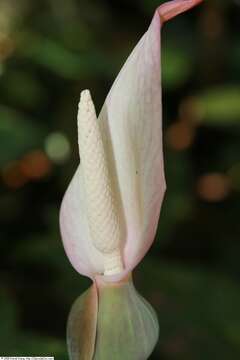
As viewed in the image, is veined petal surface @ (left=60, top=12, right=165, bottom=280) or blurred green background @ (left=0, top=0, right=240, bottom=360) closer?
veined petal surface @ (left=60, top=12, right=165, bottom=280)

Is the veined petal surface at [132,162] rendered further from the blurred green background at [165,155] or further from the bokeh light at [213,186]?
the bokeh light at [213,186]

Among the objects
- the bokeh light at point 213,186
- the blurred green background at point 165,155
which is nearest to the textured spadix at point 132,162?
the blurred green background at point 165,155

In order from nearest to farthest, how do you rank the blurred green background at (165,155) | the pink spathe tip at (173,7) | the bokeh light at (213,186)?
the pink spathe tip at (173,7) < the blurred green background at (165,155) < the bokeh light at (213,186)

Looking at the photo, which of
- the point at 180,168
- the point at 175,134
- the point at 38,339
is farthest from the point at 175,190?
the point at 38,339

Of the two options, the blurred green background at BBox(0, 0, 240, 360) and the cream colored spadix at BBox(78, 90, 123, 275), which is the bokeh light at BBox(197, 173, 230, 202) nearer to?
the blurred green background at BBox(0, 0, 240, 360)

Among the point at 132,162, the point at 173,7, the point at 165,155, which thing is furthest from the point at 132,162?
the point at 165,155

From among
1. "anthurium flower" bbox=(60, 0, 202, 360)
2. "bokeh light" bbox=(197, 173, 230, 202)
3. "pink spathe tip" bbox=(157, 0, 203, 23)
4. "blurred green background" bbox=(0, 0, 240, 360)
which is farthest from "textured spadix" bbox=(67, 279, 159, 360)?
"bokeh light" bbox=(197, 173, 230, 202)

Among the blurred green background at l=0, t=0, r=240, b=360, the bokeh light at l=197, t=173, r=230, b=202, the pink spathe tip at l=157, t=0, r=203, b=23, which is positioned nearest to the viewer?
the pink spathe tip at l=157, t=0, r=203, b=23
